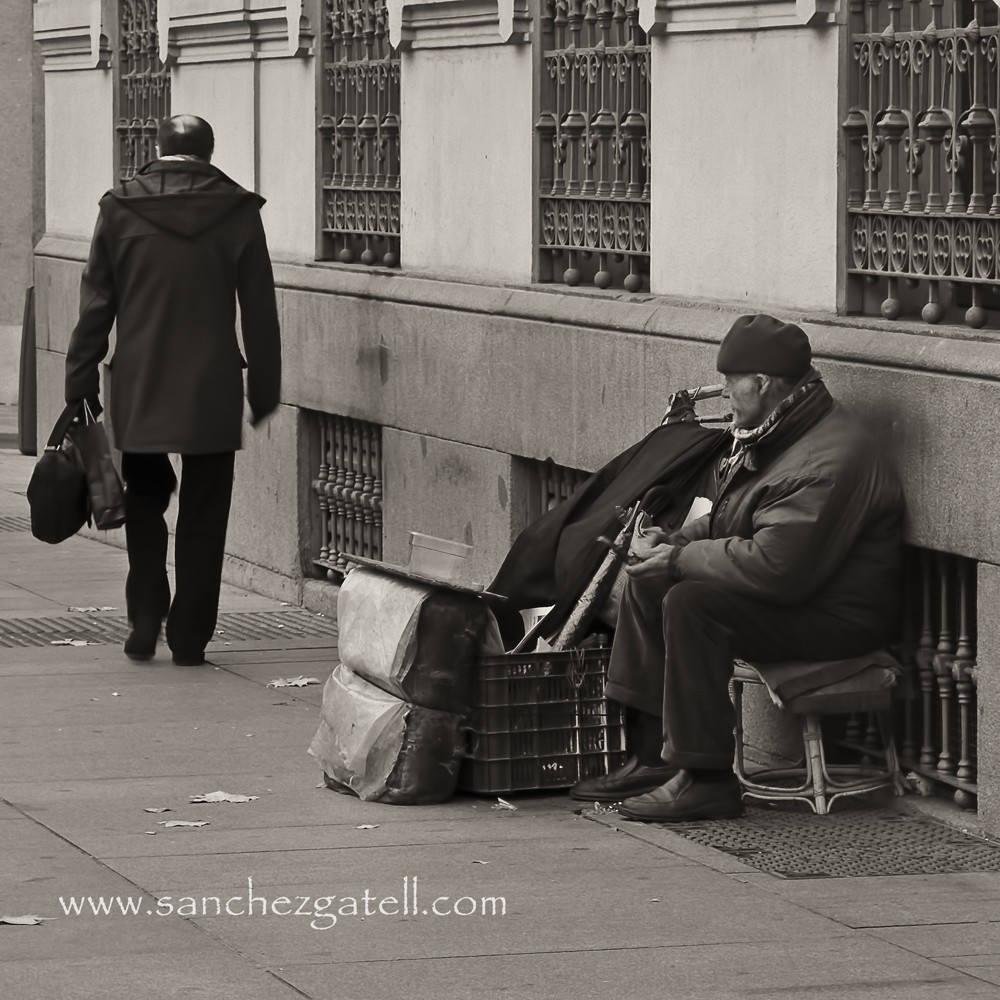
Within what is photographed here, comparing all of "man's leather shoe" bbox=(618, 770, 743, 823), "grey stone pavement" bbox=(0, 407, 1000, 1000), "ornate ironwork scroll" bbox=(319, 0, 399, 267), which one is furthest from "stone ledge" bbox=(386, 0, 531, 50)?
"man's leather shoe" bbox=(618, 770, 743, 823)

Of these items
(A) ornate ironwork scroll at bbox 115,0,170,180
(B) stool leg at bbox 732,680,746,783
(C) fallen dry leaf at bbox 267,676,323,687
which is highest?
(A) ornate ironwork scroll at bbox 115,0,170,180

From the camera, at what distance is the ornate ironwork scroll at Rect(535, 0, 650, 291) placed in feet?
29.9

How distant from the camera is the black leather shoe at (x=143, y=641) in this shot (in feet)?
32.9

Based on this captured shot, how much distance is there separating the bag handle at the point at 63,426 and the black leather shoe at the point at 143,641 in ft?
2.37

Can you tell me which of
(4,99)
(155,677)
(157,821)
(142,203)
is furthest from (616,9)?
(4,99)

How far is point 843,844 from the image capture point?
696cm

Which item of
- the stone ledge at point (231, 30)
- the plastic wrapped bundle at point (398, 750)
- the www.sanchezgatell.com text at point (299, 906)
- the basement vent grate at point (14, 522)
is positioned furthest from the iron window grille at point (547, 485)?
the basement vent grate at point (14, 522)

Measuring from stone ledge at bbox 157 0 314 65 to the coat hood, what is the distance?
1886 millimetres

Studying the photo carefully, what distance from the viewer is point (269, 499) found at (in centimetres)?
1225

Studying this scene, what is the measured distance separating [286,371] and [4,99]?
12667mm

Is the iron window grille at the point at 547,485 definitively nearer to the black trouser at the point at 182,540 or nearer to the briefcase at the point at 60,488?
the black trouser at the point at 182,540

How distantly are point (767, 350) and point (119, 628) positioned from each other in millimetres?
4489

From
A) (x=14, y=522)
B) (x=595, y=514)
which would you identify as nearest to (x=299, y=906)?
(x=595, y=514)

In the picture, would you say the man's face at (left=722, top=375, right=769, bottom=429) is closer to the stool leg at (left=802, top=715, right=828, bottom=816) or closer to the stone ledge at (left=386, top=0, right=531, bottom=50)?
the stool leg at (left=802, top=715, right=828, bottom=816)
